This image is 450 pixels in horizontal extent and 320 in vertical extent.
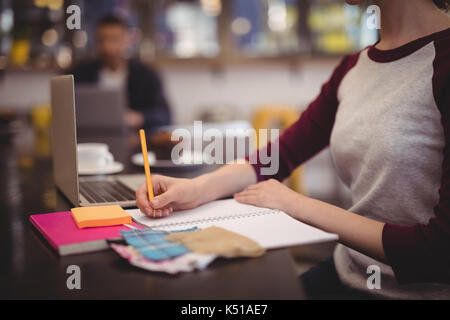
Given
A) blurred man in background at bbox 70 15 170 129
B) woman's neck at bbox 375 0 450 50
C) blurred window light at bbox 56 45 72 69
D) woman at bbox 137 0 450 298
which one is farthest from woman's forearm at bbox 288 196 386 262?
blurred window light at bbox 56 45 72 69

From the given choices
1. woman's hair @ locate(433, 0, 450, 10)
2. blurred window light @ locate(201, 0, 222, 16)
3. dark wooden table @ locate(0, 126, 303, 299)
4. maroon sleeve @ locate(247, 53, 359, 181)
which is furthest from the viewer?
blurred window light @ locate(201, 0, 222, 16)

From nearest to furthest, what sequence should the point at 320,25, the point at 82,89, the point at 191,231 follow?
1. the point at 191,231
2. the point at 82,89
3. the point at 320,25

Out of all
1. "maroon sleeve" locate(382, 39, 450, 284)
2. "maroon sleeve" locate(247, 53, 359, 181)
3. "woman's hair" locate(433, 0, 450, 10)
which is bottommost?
"maroon sleeve" locate(382, 39, 450, 284)

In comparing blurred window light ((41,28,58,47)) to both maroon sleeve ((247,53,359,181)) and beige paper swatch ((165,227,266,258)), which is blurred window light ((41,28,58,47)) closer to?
maroon sleeve ((247,53,359,181))

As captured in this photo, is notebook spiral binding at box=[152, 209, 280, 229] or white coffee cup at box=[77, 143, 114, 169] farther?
white coffee cup at box=[77, 143, 114, 169]

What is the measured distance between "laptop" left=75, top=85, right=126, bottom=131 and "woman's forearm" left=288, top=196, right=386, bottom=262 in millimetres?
1667

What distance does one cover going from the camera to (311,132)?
1155 mm

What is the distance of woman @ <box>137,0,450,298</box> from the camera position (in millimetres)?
742

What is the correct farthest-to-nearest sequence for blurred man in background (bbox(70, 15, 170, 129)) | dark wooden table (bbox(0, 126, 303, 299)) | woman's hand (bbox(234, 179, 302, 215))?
blurred man in background (bbox(70, 15, 170, 129)) < woman's hand (bbox(234, 179, 302, 215)) < dark wooden table (bbox(0, 126, 303, 299))

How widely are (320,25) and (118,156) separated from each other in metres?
3.35

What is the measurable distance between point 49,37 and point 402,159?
12.7 ft

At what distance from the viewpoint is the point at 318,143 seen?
117 centimetres
